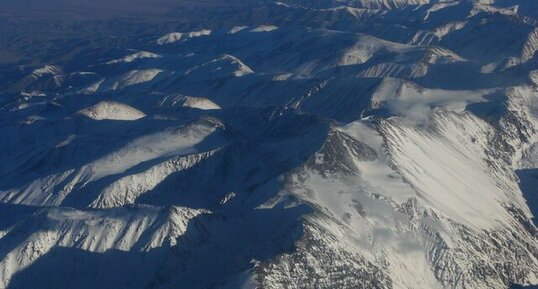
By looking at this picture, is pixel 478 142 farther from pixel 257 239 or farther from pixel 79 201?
pixel 79 201

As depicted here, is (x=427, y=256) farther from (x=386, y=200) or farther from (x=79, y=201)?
(x=79, y=201)

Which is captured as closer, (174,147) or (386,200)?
(386,200)

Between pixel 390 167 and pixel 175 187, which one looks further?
pixel 175 187

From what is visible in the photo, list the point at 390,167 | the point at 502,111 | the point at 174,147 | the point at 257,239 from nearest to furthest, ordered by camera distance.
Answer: the point at 257,239 < the point at 390,167 < the point at 174,147 < the point at 502,111

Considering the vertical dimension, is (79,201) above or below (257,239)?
below

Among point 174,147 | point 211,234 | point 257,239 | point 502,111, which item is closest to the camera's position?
point 257,239

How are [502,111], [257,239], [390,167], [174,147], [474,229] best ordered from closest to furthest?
1. [257,239]
2. [474,229]
3. [390,167]
4. [174,147]
5. [502,111]

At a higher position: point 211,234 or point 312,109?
point 211,234

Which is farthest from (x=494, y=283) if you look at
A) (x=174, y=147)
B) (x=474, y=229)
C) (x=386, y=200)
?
(x=174, y=147)

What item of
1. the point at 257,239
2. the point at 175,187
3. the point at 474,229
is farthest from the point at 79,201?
the point at 474,229
